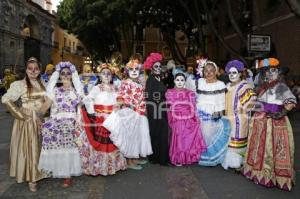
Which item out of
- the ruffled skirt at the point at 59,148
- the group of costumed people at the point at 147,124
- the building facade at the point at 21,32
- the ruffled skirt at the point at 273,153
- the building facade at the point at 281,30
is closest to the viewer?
the ruffled skirt at the point at 273,153

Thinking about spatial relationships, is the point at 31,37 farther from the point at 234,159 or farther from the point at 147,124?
the point at 234,159

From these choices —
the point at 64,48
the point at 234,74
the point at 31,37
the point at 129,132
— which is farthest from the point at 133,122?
the point at 64,48

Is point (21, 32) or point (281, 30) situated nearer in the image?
point (281, 30)

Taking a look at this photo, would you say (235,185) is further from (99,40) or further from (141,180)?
(99,40)

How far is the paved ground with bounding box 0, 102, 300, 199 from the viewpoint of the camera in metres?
5.93

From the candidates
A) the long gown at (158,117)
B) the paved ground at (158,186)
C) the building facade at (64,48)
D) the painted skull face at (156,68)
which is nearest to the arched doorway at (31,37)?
the building facade at (64,48)

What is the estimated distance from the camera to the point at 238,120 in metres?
6.94

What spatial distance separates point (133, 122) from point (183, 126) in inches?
34.9

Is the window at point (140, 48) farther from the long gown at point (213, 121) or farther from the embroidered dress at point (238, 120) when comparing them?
the embroidered dress at point (238, 120)

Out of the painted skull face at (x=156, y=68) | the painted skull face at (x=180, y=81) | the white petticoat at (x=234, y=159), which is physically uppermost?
the painted skull face at (x=156, y=68)

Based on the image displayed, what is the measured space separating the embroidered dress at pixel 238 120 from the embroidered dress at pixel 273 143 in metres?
0.48

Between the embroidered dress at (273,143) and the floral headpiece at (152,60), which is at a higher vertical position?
the floral headpiece at (152,60)

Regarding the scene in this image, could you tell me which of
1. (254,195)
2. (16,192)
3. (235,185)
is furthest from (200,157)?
(16,192)

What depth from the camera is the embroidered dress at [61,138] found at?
627cm
